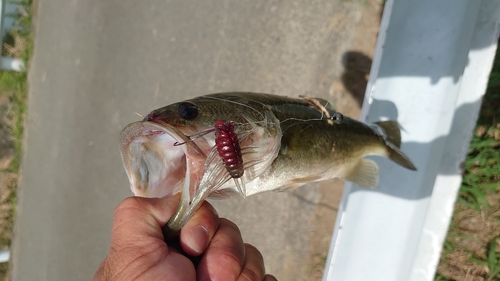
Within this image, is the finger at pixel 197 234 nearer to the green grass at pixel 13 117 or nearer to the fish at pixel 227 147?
the fish at pixel 227 147

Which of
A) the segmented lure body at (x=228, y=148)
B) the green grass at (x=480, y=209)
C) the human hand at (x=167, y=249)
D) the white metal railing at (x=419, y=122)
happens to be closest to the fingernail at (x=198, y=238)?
the human hand at (x=167, y=249)

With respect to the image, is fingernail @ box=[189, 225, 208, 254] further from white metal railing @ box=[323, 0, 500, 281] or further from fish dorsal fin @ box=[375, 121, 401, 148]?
white metal railing @ box=[323, 0, 500, 281]

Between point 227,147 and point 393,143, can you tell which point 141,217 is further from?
point 393,143

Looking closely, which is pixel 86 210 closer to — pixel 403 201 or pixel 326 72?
pixel 326 72

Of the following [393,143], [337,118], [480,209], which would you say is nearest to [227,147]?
[337,118]

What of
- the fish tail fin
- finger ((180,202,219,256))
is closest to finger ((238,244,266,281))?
finger ((180,202,219,256))

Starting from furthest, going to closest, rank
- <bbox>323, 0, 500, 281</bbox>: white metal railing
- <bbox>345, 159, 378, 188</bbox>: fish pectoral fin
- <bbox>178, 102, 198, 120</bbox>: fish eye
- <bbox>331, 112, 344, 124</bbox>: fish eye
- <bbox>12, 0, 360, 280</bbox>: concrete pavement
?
<bbox>12, 0, 360, 280</bbox>: concrete pavement, <bbox>323, 0, 500, 281</bbox>: white metal railing, <bbox>345, 159, 378, 188</bbox>: fish pectoral fin, <bbox>331, 112, 344, 124</bbox>: fish eye, <bbox>178, 102, 198, 120</bbox>: fish eye
